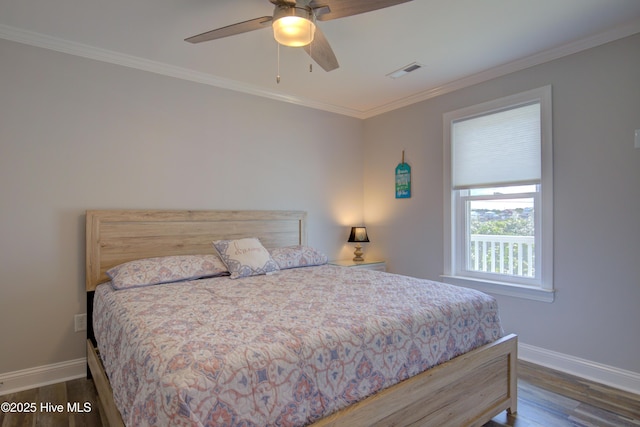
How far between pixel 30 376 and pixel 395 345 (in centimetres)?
256

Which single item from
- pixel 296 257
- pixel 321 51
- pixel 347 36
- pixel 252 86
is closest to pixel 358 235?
pixel 296 257

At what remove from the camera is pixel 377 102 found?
387 centimetres

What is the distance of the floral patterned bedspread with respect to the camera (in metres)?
1.09

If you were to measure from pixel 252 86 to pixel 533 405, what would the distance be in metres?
3.35

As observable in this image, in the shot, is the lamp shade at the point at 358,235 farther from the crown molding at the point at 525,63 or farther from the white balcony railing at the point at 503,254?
the crown molding at the point at 525,63

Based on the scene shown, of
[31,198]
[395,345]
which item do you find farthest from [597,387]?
[31,198]

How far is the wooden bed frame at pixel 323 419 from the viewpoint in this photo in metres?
1.46

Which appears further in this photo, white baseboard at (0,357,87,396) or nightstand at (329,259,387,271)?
nightstand at (329,259,387,271)

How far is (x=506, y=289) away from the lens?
293 cm

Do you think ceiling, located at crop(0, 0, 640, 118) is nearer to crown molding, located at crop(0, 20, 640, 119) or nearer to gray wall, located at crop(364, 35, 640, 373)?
crown molding, located at crop(0, 20, 640, 119)

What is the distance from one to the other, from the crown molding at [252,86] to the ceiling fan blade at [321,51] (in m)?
1.34

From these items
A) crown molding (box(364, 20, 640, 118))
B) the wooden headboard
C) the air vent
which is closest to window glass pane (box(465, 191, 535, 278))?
crown molding (box(364, 20, 640, 118))

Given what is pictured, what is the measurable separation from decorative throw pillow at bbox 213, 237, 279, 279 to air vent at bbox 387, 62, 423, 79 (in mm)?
1923

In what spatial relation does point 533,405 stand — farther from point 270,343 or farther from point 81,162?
point 81,162
